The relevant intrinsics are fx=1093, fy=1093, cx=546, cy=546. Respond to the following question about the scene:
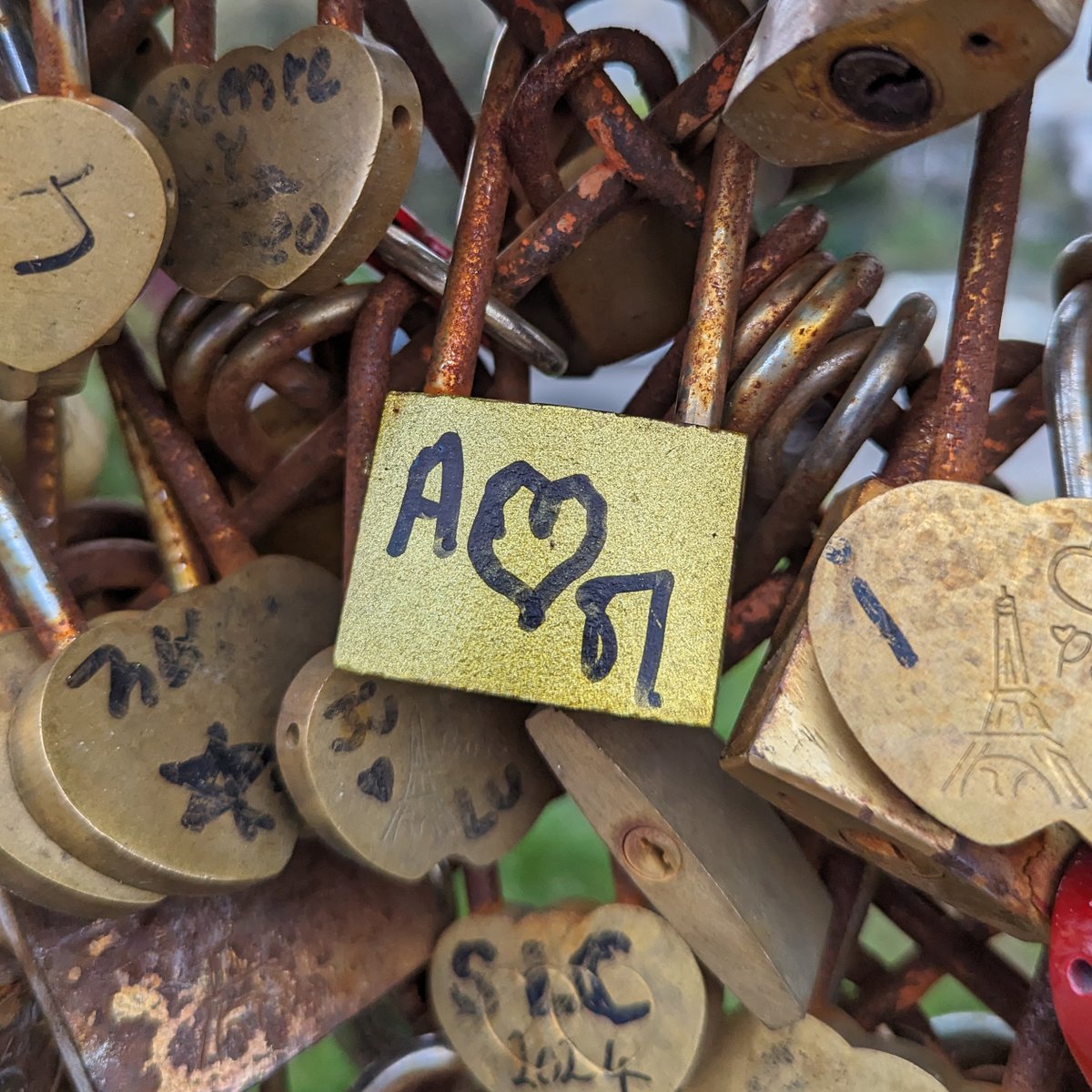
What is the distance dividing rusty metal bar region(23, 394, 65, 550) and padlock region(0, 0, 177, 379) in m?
0.14

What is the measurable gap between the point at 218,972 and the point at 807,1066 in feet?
0.89

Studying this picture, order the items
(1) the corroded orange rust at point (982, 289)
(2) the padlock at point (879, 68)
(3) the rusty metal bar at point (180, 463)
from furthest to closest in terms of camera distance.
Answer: (3) the rusty metal bar at point (180, 463)
(1) the corroded orange rust at point (982, 289)
(2) the padlock at point (879, 68)

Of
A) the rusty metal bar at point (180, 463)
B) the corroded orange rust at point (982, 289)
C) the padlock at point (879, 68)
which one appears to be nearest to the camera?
the padlock at point (879, 68)

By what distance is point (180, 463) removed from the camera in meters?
0.56

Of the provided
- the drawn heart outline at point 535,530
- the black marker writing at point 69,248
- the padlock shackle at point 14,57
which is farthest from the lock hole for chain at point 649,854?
the padlock shackle at point 14,57

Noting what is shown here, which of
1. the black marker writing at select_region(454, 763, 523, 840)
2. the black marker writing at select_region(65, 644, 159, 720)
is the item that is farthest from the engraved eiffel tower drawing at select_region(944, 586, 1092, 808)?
the black marker writing at select_region(65, 644, 159, 720)

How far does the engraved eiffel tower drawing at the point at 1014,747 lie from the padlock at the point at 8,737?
0.33 m

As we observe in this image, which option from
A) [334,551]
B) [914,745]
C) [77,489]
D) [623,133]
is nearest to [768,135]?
[623,133]

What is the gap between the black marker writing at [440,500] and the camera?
17.6 inches

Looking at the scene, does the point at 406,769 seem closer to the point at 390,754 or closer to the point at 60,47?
the point at 390,754

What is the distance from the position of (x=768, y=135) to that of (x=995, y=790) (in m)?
0.25

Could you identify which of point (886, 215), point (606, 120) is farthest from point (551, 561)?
point (886, 215)

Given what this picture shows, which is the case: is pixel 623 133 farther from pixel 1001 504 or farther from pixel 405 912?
pixel 405 912

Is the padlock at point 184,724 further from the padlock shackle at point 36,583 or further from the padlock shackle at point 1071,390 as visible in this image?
the padlock shackle at point 1071,390
